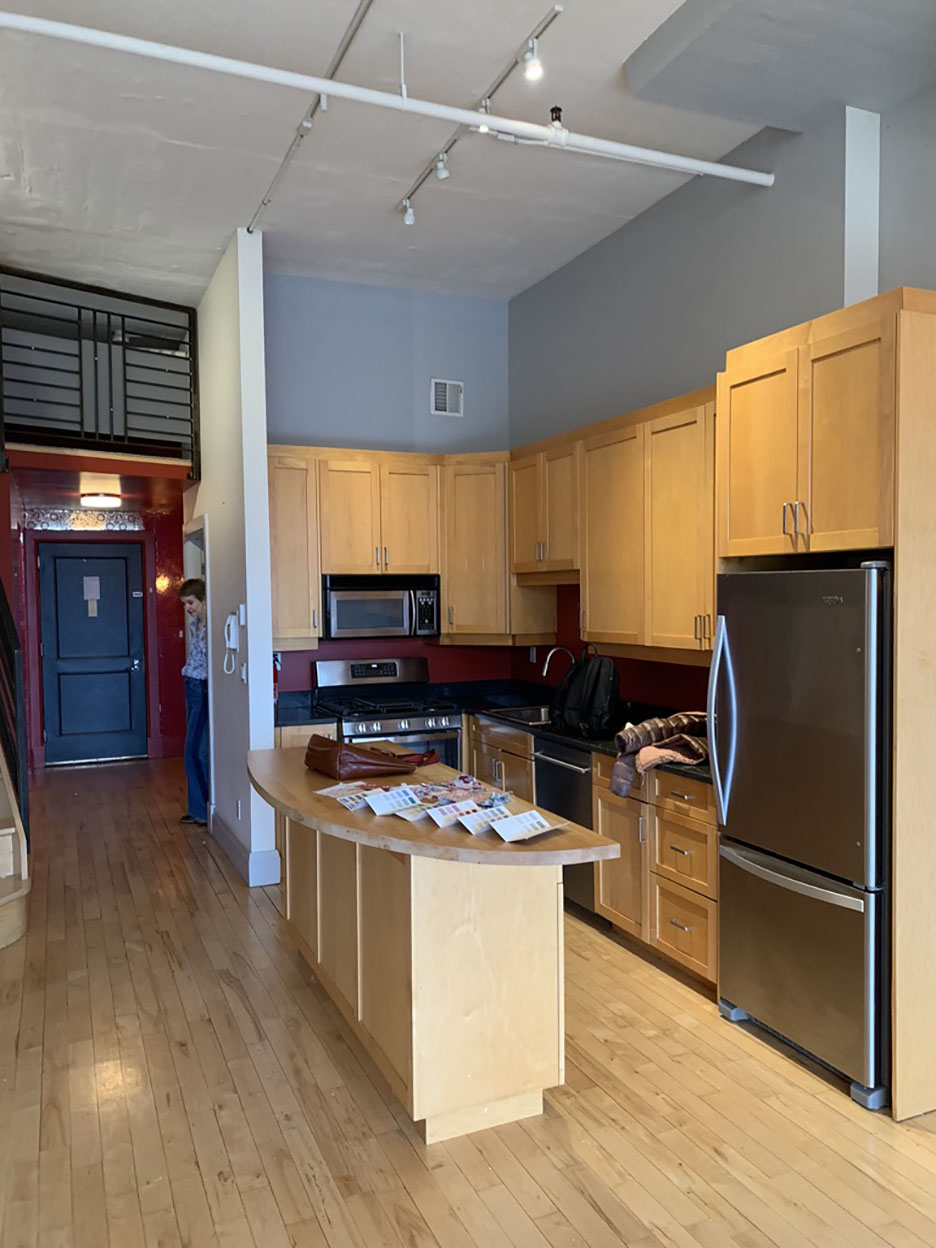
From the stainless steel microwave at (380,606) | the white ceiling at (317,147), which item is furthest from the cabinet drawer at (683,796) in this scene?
the white ceiling at (317,147)

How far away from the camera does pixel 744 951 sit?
316 centimetres

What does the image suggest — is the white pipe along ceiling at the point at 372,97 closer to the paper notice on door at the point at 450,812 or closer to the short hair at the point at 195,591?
the paper notice on door at the point at 450,812

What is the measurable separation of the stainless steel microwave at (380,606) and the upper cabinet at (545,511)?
1.92 feet

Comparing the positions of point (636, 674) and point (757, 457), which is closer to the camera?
point (757, 457)

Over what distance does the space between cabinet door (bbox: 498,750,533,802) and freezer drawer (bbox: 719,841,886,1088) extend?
1451 mm

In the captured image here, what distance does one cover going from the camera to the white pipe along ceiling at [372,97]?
2656mm

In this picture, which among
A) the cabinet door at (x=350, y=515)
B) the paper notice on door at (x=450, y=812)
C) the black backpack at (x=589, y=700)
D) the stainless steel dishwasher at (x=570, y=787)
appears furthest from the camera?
the cabinet door at (x=350, y=515)

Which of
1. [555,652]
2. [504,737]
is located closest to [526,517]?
[555,652]

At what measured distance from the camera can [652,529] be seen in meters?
3.99

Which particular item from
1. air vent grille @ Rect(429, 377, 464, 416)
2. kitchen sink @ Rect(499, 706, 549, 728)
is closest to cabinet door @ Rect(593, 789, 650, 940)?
kitchen sink @ Rect(499, 706, 549, 728)

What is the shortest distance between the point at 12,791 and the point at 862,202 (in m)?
4.71

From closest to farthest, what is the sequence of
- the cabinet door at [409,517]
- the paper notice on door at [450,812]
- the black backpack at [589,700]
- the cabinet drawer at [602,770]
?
the paper notice on door at [450,812] < the cabinet drawer at [602,770] < the black backpack at [589,700] < the cabinet door at [409,517]

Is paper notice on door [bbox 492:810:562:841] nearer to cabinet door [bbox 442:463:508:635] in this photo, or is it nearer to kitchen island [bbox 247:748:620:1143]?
kitchen island [bbox 247:748:620:1143]

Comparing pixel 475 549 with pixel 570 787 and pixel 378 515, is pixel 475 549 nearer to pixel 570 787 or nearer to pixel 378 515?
pixel 378 515
